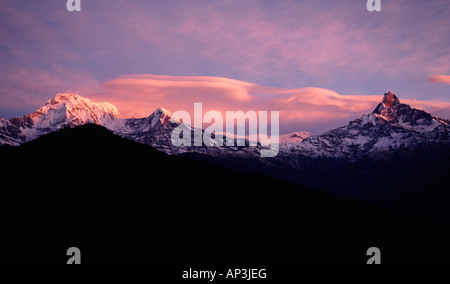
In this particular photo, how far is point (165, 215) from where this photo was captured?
331 feet

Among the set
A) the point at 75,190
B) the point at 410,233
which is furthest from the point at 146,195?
the point at 410,233

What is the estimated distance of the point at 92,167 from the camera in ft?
455

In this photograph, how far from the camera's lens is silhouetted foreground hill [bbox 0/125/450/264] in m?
79.9

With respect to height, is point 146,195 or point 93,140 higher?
point 93,140

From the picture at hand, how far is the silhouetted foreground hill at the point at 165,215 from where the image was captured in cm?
7994
